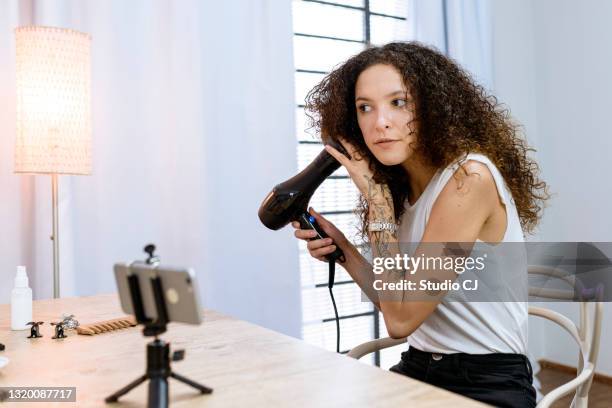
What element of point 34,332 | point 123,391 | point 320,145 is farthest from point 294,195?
point 320,145

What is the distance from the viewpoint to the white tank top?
3.89 ft

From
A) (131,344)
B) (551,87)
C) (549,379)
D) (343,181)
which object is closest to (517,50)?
(551,87)

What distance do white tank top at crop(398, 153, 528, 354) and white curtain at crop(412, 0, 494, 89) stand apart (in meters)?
1.92

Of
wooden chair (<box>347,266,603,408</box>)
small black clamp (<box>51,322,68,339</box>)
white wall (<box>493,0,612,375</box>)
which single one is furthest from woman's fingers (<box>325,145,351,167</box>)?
white wall (<box>493,0,612,375</box>)

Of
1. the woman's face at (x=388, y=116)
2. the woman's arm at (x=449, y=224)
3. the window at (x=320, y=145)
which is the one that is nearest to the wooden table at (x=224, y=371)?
the woman's arm at (x=449, y=224)

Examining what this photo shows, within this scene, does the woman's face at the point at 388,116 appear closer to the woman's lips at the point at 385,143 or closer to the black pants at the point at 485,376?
the woman's lips at the point at 385,143

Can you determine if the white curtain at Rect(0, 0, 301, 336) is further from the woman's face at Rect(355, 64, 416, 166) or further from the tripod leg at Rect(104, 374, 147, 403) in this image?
the tripod leg at Rect(104, 374, 147, 403)

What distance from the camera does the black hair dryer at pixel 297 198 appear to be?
1.37 meters

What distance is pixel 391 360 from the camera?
296 cm

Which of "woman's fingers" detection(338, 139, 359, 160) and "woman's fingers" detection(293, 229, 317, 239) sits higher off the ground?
"woman's fingers" detection(338, 139, 359, 160)

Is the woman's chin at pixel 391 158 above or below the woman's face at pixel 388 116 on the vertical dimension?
below

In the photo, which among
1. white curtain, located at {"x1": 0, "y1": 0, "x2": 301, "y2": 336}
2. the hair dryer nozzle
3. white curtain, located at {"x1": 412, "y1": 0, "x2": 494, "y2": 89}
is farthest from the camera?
white curtain, located at {"x1": 412, "y1": 0, "x2": 494, "y2": 89}

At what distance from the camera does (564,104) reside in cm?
332

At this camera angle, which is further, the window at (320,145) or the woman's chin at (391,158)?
the window at (320,145)
